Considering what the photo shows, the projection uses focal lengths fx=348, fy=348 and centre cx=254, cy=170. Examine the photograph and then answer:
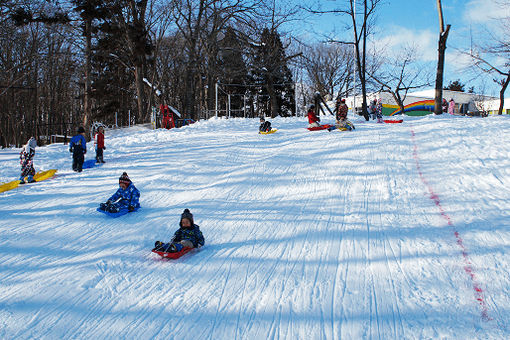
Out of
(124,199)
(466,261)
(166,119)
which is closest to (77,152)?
(124,199)

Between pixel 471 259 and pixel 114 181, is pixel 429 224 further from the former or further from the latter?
pixel 114 181

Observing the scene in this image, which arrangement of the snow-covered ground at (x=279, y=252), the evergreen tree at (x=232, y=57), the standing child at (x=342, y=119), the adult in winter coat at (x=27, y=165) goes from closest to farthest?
1. the snow-covered ground at (x=279, y=252)
2. the adult in winter coat at (x=27, y=165)
3. the standing child at (x=342, y=119)
4. the evergreen tree at (x=232, y=57)

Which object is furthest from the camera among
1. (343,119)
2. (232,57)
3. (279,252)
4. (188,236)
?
(232,57)

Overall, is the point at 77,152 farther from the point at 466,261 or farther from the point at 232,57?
the point at 232,57

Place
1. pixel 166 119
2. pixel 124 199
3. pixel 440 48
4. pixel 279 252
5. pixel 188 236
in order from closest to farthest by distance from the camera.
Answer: pixel 279 252, pixel 188 236, pixel 124 199, pixel 440 48, pixel 166 119

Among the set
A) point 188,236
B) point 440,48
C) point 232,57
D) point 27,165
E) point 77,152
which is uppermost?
point 232,57

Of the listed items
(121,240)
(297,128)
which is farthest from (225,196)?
(297,128)

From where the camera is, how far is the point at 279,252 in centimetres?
487

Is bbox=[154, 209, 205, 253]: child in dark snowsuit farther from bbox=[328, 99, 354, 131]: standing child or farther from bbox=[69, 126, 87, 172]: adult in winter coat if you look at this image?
bbox=[328, 99, 354, 131]: standing child

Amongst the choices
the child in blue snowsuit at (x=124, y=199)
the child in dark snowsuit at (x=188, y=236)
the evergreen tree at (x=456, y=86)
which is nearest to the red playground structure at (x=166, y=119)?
the child in blue snowsuit at (x=124, y=199)

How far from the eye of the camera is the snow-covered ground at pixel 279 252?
3.35 m

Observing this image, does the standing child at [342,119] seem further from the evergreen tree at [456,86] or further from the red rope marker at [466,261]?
the evergreen tree at [456,86]

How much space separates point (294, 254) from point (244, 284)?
1.01m

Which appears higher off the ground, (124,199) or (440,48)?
(440,48)
